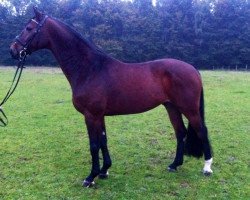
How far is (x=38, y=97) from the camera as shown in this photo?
12.7m

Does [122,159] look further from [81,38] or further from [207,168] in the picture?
[81,38]

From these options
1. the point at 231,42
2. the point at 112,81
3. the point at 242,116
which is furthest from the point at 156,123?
the point at 231,42

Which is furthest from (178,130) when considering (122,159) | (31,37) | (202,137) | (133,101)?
(31,37)

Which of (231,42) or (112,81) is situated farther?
(231,42)

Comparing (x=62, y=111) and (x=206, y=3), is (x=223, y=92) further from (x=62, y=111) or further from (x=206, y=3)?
(x=206, y=3)

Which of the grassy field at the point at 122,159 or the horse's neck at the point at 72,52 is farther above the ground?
the horse's neck at the point at 72,52

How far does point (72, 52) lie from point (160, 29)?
39.4 meters

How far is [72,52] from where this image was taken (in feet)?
14.6

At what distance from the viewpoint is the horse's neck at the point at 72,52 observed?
441 cm

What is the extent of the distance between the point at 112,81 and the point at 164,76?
0.81 m

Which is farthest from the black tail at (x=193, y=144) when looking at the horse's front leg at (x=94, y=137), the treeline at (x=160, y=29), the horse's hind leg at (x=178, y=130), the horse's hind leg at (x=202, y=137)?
the treeline at (x=160, y=29)

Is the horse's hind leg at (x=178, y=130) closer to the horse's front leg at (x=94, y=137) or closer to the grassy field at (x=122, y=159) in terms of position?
the grassy field at (x=122, y=159)

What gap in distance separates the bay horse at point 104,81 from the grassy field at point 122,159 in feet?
1.20

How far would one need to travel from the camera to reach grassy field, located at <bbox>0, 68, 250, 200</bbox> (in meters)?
4.20
